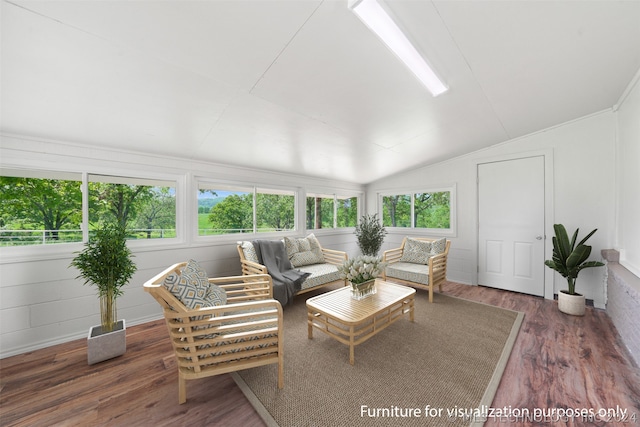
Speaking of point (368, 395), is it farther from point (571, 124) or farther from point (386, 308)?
point (571, 124)

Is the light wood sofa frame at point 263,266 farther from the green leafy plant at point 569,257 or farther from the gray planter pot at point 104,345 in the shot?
the green leafy plant at point 569,257

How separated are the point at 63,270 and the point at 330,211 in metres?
4.13

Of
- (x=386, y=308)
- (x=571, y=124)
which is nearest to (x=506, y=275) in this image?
(x=571, y=124)

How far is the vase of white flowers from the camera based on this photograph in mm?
2551

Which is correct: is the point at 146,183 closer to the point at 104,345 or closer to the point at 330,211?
the point at 104,345

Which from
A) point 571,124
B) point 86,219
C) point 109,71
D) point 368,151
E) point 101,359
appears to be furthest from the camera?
point 368,151

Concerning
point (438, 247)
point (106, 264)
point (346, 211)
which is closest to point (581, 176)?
point (438, 247)

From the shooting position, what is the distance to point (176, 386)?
1.80 metres

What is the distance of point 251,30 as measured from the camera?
4.76 ft

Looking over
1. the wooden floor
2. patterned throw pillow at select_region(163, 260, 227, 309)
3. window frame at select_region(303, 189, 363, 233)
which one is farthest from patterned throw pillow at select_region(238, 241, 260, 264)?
window frame at select_region(303, 189, 363, 233)

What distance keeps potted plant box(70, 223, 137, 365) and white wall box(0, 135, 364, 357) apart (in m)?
0.49

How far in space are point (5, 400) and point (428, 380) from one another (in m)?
3.04

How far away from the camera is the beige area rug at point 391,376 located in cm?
153

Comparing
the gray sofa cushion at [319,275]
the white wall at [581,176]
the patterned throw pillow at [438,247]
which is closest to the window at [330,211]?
the gray sofa cushion at [319,275]
